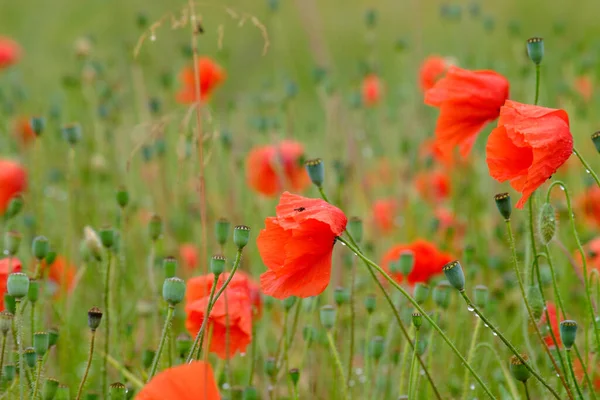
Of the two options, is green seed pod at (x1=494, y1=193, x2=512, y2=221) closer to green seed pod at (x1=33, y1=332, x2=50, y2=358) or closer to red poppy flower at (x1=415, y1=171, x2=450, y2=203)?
green seed pod at (x1=33, y1=332, x2=50, y2=358)

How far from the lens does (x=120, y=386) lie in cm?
102

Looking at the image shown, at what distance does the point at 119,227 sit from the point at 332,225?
2.64 ft

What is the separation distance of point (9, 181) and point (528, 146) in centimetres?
144

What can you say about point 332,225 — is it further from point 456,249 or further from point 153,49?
point 153,49

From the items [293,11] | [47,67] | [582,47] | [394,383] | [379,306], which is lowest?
[394,383]

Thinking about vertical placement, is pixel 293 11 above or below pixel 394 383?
above

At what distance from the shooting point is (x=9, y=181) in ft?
7.11

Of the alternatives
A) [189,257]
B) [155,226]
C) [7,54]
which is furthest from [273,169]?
[7,54]

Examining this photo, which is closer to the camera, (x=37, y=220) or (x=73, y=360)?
(x=73, y=360)

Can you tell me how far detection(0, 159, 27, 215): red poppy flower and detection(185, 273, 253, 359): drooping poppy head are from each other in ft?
3.16

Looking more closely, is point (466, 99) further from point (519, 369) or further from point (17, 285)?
point (17, 285)

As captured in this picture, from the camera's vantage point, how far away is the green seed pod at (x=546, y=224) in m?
1.16

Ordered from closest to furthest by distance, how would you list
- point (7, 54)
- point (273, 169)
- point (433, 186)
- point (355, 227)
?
point (355, 227) → point (273, 169) → point (433, 186) → point (7, 54)

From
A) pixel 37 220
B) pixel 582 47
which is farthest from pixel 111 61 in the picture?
pixel 582 47
